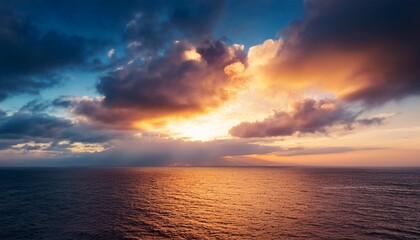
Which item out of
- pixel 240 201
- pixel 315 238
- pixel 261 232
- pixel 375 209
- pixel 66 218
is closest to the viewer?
pixel 315 238

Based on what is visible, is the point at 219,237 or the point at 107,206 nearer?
the point at 219,237

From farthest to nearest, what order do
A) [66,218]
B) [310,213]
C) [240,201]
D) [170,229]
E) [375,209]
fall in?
[240,201]
[375,209]
[310,213]
[66,218]
[170,229]

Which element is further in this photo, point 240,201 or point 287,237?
point 240,201

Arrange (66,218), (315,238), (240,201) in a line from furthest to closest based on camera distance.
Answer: (240,201), (66,218), (315,238)

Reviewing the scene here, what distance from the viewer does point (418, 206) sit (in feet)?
250

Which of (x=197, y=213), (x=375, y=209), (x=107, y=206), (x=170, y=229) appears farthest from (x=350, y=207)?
(x=107, y=206)

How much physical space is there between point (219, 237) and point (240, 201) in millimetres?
40067

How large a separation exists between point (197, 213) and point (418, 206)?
223 ft

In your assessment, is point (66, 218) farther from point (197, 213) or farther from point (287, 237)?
point (287, 237)

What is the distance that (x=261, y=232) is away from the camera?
51.6 m

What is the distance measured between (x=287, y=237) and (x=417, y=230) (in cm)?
2847

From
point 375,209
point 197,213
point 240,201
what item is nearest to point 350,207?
point 375,209

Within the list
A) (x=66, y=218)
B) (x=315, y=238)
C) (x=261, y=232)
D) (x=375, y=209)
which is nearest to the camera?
(x=315, y=238)

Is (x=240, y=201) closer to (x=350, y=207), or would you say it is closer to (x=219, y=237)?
Answer: (x=350, y=207)
